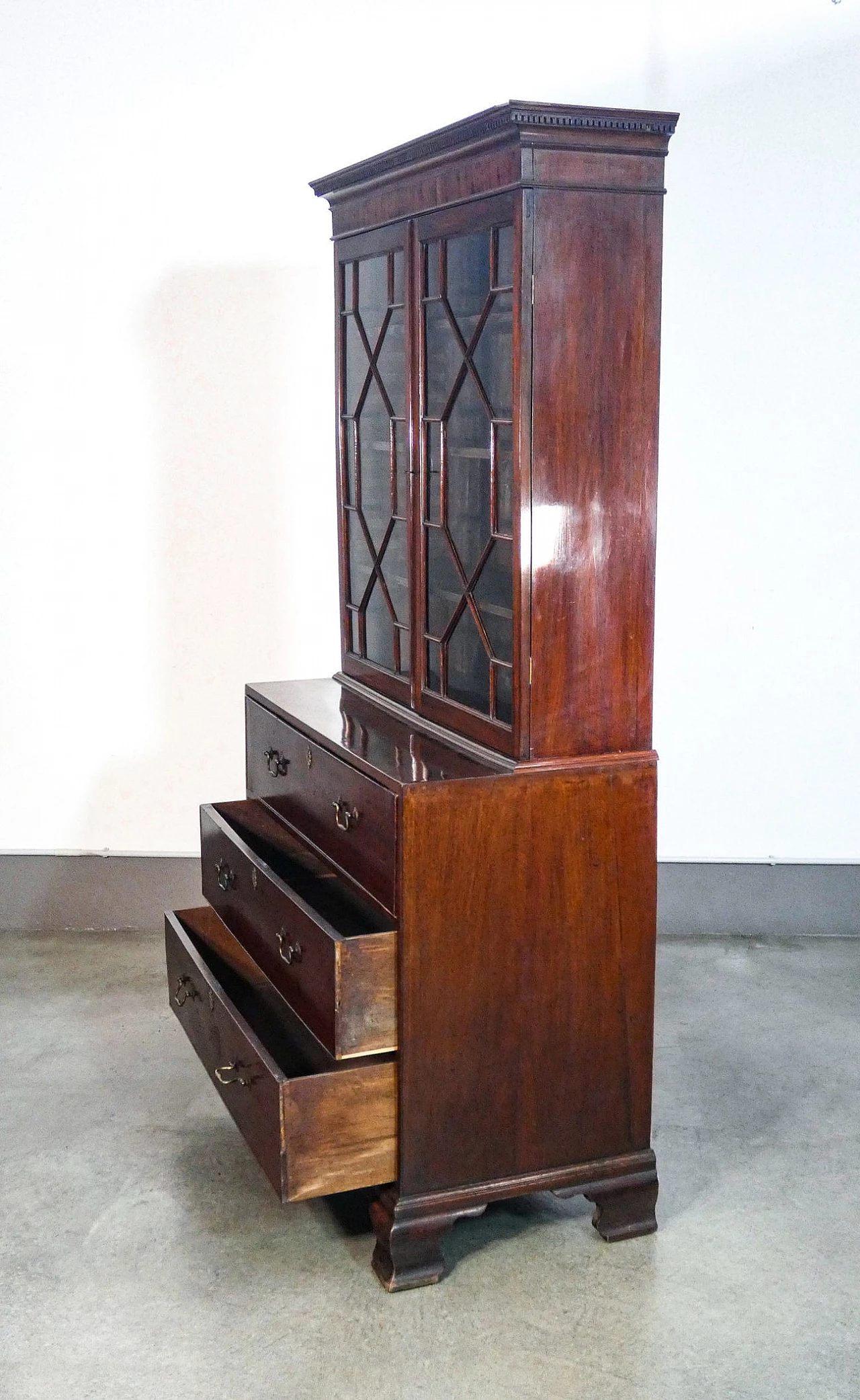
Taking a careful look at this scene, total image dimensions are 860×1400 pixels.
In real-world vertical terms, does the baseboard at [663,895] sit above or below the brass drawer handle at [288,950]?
below

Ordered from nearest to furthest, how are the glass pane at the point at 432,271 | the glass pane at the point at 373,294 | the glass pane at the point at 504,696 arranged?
the glass pane at the point at 504,696, the glass pane at the point at 432,271, the glass pane at the point at 373,294

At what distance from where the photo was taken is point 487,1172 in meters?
2.27

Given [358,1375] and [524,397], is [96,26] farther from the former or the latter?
[358,1375]

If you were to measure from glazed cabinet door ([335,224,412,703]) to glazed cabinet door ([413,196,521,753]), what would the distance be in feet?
0.22

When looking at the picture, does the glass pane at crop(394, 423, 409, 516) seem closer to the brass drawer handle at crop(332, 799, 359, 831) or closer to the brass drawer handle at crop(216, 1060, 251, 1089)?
the brass drawer handle at crop(332, 799, 359, 831)

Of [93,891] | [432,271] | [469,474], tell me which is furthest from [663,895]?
[432,271]

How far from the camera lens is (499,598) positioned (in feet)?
7.29

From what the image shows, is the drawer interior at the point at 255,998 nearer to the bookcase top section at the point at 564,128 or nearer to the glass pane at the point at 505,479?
the glass pane at the point at 505,479

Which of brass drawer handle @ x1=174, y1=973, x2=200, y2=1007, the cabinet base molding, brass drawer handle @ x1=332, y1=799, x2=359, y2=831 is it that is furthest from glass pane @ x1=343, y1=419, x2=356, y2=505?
the cabinet base molding

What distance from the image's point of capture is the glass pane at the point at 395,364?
8.19 ft

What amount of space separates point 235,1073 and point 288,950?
0.21 m

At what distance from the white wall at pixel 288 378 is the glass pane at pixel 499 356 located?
4.65 feet

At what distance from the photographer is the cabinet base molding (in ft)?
7.30

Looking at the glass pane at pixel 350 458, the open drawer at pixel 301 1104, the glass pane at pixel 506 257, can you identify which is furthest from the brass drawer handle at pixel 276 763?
the glass pane at pixel 506 257
